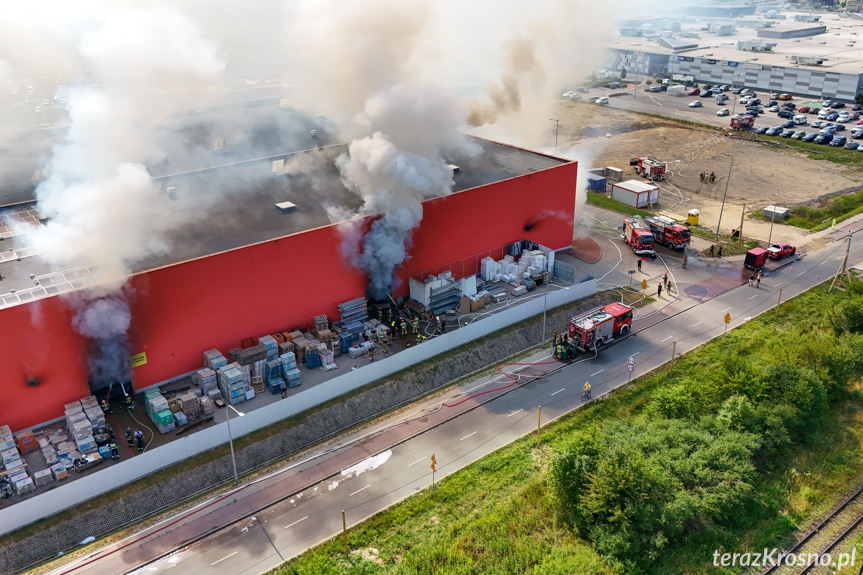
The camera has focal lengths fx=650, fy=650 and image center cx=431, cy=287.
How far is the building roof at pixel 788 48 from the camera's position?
8788cm

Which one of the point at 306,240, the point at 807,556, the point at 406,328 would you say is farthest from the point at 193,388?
the point at 807,556

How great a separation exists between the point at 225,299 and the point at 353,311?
6.31 meters

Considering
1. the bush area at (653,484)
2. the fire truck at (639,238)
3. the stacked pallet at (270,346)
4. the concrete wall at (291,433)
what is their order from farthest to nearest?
the fire truck at (639,238) < the stacked pallet at (270,346) < the concrete wall at (291,433) < the bush area at (653,484)

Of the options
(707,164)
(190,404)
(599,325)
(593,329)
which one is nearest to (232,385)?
(190,404)

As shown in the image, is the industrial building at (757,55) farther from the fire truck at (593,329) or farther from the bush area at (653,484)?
the bush area at (653,484)

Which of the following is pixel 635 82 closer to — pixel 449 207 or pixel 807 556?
pixel 449 207

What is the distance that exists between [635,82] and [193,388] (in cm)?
8807

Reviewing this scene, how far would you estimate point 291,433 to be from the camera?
1006 inches

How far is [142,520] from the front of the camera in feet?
71.8

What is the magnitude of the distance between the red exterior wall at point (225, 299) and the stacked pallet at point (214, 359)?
356mm

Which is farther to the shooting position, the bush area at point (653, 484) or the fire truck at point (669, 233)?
the fire truck at point (669, 233)

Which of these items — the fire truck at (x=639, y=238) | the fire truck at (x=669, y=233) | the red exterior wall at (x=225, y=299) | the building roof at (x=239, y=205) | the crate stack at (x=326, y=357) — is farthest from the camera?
the fire truck at (x=669, y=233)

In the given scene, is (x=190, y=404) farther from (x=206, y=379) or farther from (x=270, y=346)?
(x=270, y=346)

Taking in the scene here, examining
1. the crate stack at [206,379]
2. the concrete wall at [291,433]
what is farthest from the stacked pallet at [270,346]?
the concrete wall at [291,433]
